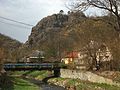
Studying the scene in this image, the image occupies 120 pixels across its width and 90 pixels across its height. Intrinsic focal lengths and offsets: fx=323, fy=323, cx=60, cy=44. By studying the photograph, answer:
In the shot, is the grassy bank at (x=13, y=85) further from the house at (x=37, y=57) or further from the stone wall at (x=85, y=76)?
the house at (x=37, y=57)

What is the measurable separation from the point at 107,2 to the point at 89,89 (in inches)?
487

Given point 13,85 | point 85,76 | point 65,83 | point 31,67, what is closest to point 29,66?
point 31,67

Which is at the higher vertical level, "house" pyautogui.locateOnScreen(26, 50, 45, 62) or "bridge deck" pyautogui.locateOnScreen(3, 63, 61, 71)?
"house" pyautogui.locateOnScreen(26, 50, 45, 62)

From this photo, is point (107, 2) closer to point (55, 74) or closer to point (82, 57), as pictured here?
point (82, 57)

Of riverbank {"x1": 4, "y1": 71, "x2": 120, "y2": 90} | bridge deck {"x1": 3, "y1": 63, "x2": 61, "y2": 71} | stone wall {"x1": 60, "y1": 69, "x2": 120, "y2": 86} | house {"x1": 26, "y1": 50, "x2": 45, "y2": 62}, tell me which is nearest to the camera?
riverbank {"x1": 4, "y1": 71, "x2": 120, "y2": 90}

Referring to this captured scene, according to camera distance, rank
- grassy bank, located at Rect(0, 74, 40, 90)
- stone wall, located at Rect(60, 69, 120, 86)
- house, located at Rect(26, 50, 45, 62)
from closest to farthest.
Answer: grassy bank, located at Rect(0, 74, 40, 90) → stone wall, located at Rect(60, 69, 120, 86) → house, located at Rect(26, 50, 45, 62)

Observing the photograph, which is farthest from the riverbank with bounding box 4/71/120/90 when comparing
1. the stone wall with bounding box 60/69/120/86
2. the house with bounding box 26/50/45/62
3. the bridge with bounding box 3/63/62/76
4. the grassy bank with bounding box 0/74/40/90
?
the house with bounding box 26/50/45/62

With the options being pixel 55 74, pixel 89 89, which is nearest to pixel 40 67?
pixel 55 74

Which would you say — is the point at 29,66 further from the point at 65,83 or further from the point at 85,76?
the point at 85,76

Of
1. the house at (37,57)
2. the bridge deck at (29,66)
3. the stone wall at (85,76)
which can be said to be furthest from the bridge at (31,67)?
the house at (37,57)

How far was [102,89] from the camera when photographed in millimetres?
43219

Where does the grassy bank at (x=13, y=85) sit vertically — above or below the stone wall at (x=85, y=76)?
below

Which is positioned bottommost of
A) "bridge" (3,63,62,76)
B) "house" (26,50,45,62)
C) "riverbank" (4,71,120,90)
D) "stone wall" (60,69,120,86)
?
"riverbank" (4,71,120,90)

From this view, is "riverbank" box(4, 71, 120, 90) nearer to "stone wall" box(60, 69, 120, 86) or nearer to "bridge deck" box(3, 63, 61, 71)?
"stone wall" box(60, 69, 120, 86)
